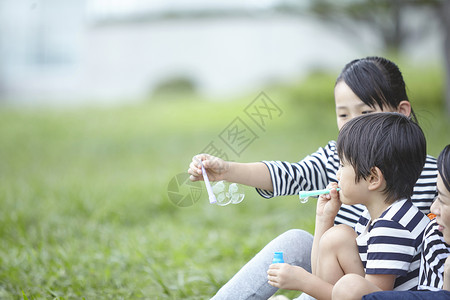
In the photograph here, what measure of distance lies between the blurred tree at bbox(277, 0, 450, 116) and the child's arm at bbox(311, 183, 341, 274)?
809cm

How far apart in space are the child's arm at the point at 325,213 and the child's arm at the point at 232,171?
0.21m

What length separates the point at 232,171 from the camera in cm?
167

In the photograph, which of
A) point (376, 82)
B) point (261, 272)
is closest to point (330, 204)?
point (261, 272)

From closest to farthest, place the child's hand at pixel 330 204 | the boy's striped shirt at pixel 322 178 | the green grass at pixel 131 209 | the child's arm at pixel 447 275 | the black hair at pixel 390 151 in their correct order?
the child's arm at pixel 447 275 < the black hair at pixel 390 151 < the child's hand at pixel 330 204 < the boy's striped shirt at pixel 322 178 < the green grass at pixel 131 209

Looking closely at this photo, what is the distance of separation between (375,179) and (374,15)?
30.5 ft

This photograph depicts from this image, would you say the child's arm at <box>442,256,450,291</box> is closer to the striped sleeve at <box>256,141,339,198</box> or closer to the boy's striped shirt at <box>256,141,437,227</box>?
the boy's striped shirt at <box>256,141,437,227</box>

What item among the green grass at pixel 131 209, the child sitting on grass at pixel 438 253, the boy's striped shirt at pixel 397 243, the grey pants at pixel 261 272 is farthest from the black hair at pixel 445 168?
the green grass at pixel 131 209

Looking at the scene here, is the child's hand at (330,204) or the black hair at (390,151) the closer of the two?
the black hair at (390,151)

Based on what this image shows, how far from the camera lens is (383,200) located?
142cm

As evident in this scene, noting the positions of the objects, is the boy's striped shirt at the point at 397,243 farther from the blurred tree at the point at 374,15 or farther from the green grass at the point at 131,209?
the blurred tree at the point at 374,15

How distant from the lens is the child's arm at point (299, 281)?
55.6 inches

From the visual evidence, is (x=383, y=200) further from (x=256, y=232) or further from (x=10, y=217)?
(x=10, y=217)

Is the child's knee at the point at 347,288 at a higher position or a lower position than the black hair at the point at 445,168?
lower

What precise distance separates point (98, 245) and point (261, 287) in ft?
5.12
